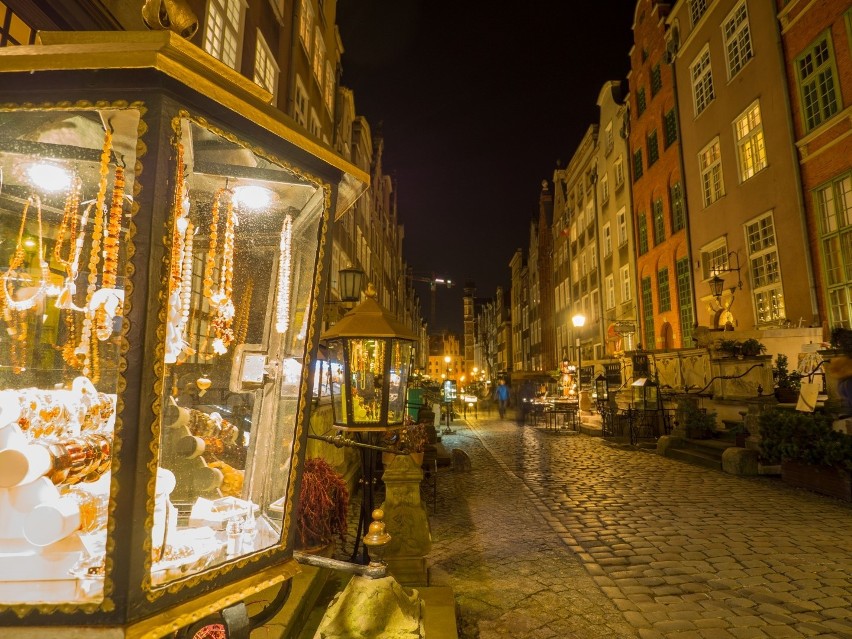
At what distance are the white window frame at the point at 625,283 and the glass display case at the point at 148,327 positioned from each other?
85.5 feet

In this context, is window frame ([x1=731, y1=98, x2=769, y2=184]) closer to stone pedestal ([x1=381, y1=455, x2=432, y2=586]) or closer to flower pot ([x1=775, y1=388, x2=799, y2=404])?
flower pot ([x1=775, y1=388, x2=799, y2=404])

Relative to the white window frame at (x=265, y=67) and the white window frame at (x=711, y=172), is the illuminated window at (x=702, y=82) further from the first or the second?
the white window frame at (x=265, y=67)

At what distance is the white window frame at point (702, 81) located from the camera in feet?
61.0

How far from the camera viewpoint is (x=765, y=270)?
15.0 m

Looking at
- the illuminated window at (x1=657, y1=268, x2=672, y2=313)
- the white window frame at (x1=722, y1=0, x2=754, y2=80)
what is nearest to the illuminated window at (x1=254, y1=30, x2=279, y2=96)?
the white window frame at (x1=722, y1=0, x2=754, y2=80)

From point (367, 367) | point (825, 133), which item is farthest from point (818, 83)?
point (367, 367)

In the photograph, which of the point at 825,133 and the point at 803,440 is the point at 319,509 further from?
the point at 825,133

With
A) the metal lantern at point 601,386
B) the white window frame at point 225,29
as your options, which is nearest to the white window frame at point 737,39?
the metal lantern at point 601,386

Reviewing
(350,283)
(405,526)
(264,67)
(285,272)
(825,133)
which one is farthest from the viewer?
(825,133)

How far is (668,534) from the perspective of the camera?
20.3 feet

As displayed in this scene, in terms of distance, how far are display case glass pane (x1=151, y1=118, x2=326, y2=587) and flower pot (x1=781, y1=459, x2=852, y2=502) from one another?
9370mm

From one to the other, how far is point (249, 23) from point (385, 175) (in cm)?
2796

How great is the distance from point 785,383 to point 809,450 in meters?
4.07

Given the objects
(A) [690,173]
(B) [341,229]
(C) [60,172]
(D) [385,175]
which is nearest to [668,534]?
(C) [60,172]
